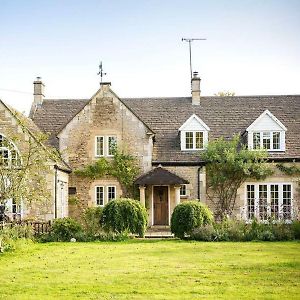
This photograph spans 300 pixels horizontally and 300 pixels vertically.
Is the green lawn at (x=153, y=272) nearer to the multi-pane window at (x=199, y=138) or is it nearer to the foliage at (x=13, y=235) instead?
the foliage at (x=13, y=235)

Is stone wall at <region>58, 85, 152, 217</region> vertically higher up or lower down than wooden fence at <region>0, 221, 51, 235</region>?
higher up

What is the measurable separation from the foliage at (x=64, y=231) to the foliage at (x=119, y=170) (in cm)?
809

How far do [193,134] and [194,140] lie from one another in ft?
1.22

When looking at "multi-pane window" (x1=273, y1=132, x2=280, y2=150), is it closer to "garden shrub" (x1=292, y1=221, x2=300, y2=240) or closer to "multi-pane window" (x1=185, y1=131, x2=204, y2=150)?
"multi-pane window" (x1=185, y1=131, x2=204, y2=150)

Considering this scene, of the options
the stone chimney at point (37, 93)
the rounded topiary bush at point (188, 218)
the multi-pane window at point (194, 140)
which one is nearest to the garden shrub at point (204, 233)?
the rounded topiary bush at point (188, 218)

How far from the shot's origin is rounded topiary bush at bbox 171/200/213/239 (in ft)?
96.9

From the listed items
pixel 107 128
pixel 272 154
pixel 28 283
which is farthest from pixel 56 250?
pixel 272 154

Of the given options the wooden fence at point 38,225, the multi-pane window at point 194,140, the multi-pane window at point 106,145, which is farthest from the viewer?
the multi-pane window at point 194,140

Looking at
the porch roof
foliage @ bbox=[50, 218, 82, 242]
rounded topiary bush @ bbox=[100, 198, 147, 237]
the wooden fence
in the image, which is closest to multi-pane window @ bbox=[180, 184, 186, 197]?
the porch roof

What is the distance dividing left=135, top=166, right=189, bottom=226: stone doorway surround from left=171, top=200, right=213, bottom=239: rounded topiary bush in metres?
5.93

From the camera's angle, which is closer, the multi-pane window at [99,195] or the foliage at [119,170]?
the foliage at [119,170]

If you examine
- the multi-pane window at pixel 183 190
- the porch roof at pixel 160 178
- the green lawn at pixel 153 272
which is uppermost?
the porch roof at pixel 160 178

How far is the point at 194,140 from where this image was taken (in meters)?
38.7

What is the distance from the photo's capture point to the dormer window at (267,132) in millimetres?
38156
